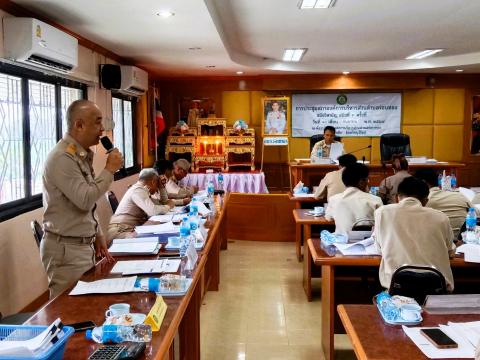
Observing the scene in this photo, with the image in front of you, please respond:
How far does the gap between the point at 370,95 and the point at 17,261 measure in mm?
7177

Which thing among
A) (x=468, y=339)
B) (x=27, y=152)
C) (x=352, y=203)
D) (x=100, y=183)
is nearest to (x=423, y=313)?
(x=468, y=339)

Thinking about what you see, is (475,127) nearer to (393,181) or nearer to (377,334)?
(393,181)

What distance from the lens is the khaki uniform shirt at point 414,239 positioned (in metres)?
2.55

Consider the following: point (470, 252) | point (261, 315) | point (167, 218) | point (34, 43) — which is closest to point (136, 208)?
point (167, 218)

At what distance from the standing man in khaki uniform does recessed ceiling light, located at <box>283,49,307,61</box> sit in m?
5.00

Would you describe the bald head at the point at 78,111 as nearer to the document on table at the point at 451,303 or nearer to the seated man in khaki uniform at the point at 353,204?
the document on table at the point at 451,303

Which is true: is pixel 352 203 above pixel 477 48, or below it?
below

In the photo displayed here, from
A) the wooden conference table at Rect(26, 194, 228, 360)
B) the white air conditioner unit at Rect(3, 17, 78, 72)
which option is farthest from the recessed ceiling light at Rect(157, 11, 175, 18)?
the wooden conference table at Rect(26, 194, 228, 360)

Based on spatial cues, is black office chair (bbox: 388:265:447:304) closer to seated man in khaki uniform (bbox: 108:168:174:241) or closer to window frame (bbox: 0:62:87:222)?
seated man in khaki uniform (bbox: 108:168:174:241)

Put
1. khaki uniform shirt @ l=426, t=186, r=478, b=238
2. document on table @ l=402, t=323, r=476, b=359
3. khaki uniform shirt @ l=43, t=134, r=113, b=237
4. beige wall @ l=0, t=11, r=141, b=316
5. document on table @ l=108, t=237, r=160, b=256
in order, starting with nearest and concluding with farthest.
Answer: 1. document on table @ l=402, t=323, r=476, b=359
2. khaki uniform shirt @ l=43, t=134, r=113, b=237
3. document on table @ l=108, t=237, r=160, b=256
4. beige wall @ l=0, t=11, r=141, b=316
5. khaki uniform shirt @ l=426, t=186, r=478, b=238

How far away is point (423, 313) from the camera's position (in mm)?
1876

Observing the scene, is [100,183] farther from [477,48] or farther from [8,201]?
[477,48]

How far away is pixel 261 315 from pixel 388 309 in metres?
2.22

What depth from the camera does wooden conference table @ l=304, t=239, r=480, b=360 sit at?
110 inches
